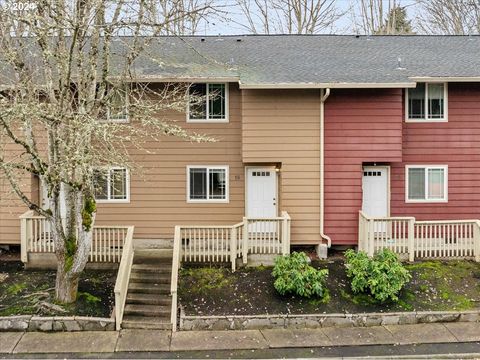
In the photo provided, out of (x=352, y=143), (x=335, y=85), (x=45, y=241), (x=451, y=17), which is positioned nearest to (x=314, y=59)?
→ (x=335, y=85)

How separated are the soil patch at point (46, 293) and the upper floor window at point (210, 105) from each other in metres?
4.60

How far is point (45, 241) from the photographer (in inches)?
426

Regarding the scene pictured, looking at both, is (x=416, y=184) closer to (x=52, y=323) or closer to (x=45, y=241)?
(x=52, y=323)

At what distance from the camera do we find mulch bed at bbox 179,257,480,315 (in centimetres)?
909

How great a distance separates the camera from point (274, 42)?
15.0 meters

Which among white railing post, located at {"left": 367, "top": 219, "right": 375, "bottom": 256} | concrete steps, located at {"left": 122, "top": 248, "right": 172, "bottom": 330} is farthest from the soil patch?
white railing post, located at {"left": 367, "top": 219, "right": 375, "bottom": 256}

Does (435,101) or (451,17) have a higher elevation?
(451,17)

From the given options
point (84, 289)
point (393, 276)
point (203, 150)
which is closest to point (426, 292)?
point (393, 276)

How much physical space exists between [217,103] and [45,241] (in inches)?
220

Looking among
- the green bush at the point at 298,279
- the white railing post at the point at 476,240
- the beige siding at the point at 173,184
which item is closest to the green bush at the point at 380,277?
the green bush at the point at 298,279

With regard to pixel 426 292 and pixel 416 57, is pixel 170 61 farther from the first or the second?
pixel 426 292

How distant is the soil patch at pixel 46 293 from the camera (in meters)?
8.84

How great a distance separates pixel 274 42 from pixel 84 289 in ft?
32.5

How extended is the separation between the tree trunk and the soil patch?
140 mm
